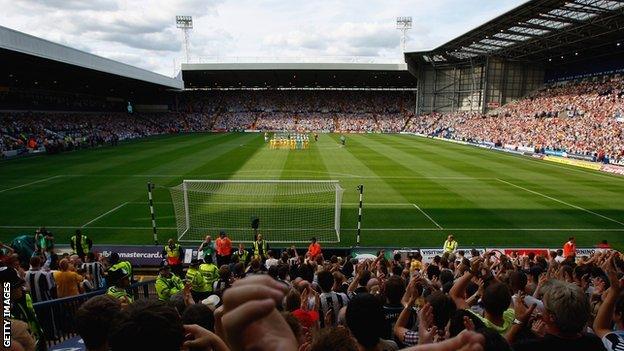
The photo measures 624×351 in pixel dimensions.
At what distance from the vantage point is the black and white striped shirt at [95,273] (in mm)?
8812

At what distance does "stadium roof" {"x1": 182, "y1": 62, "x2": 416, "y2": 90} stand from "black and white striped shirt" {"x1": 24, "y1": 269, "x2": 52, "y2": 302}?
61.4 meters

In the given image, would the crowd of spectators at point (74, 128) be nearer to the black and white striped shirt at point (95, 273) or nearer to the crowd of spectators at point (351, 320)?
the black and white striped shirt at point (95, 273)

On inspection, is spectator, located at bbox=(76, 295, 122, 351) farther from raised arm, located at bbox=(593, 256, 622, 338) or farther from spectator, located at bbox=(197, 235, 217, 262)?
spectator, located at bbox=(197, 235, 217, 262)

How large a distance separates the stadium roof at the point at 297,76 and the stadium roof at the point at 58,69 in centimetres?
912

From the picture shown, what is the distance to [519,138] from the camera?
47.2m

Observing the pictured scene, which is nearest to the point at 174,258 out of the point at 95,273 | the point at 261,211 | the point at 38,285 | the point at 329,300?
the point at 95,273

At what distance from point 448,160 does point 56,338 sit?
33.5 m

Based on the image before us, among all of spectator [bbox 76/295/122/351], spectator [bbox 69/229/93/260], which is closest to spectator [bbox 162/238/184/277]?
spectator [bbox 69/229/93/260]

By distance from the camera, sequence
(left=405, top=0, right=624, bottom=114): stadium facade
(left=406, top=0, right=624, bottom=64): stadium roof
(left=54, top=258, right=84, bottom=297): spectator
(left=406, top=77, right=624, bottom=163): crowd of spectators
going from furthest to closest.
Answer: (left=406, top=77, right=624, bottom=163): crowd of spectators < (left=405, top=0, right=624, bottom=114): stadium facade < (left=406, top=0, right=624, bottom=64): stadium roof < (left=54, top=258, right=84, bottom=297): spectator

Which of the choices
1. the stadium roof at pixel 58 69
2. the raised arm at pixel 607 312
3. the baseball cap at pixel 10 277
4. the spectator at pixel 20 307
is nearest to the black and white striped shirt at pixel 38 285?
the spectator at pixel 20 307

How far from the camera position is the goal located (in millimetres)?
16172

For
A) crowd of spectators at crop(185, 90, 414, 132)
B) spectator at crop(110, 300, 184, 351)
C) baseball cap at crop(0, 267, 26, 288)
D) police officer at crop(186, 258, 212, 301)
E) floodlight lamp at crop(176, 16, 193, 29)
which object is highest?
floodlight lamp at crop(176, 16, 193, 29)

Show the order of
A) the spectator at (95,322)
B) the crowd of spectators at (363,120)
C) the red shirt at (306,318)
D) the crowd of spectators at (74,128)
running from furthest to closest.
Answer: the crowd of spectators at (363,120), the crowd of spectators at (74,128), the red shirt at (306,318), the spectator at (95,322)

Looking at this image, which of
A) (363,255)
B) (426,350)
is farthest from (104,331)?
(363,255)
